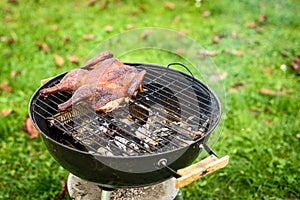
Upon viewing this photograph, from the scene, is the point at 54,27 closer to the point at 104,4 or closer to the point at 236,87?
the point at 104,4

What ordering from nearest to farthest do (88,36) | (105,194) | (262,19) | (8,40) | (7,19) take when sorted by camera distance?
(105,194) → (8,40) → (88,36) → (7,19) → (262,19)

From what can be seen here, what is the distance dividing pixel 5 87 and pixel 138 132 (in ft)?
8.49

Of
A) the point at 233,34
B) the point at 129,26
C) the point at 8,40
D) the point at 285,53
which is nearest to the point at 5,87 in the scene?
the point at 8,40

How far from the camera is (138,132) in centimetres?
222

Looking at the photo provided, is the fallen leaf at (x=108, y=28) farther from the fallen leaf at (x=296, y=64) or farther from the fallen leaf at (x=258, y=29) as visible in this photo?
the fallen leaf at (x=296, y=64)

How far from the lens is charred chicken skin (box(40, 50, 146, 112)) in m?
2.25

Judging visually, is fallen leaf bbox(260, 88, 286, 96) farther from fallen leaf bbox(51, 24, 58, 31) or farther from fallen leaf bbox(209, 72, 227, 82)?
fallen leaf bbox(51, 24, 58, 31)

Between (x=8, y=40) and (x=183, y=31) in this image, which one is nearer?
(x=8, y=40)

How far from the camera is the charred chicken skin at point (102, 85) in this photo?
225 cm

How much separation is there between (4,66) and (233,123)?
9.13ft

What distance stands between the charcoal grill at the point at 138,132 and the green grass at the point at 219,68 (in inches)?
42.2

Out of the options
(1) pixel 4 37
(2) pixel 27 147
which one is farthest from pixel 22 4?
(2) pixel 27 147

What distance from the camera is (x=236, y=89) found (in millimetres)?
4391

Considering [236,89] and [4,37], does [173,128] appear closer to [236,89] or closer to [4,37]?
[236,89]
